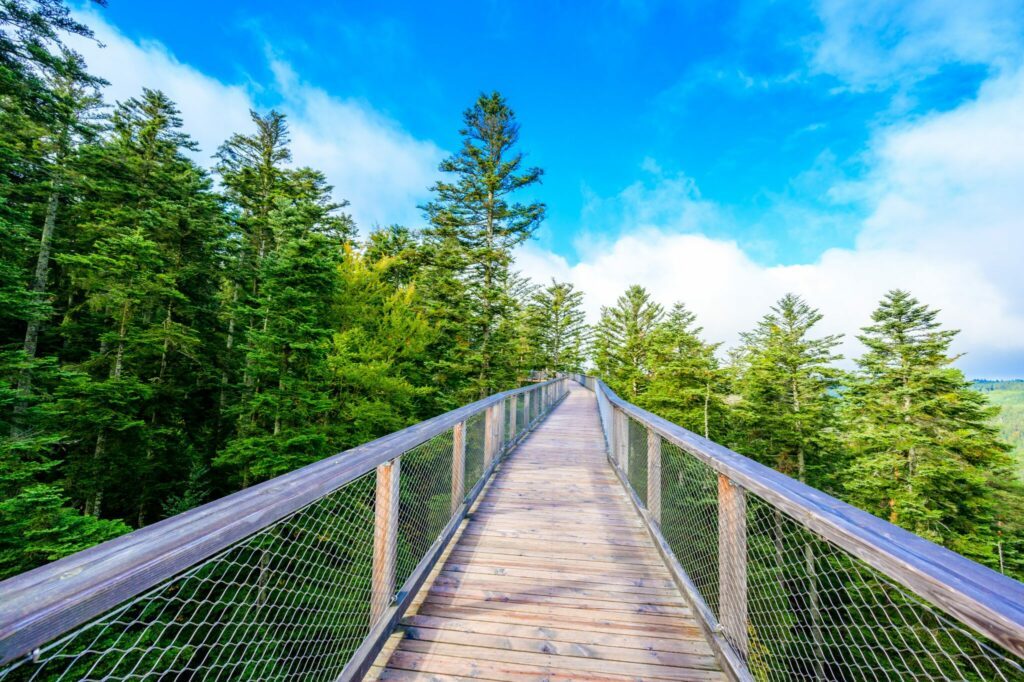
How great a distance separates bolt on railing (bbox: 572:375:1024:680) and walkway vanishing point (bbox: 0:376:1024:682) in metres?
0.01

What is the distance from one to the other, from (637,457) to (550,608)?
2.39 metres

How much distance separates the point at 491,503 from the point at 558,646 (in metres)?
2.28

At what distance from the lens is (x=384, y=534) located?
242 cm

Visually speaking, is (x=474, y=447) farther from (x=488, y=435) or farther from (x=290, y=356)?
(x=290, y=356)

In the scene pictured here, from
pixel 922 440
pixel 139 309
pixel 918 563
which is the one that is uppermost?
pixel 139 309

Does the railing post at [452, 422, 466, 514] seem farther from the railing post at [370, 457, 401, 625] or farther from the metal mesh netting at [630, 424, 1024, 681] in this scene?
the metal mesh netting at [630, 424, 1024, 681]

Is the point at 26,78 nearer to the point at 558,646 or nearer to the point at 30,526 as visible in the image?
the point at 30,526

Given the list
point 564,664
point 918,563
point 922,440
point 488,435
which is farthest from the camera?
point 922,440

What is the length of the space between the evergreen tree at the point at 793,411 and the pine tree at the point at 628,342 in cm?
888

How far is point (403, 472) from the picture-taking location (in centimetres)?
310

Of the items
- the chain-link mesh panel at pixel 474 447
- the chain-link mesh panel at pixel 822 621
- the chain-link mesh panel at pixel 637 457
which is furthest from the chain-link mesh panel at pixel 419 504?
the chain-link mesh panel at pixel 822 621

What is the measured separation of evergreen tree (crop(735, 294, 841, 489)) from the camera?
74.8 feet

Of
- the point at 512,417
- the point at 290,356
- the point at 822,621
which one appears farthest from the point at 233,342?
the point at 822,621

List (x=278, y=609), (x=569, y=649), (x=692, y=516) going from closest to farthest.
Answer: (x=278, y=609)
(x=569, y=649)
(x=692, y=516)
